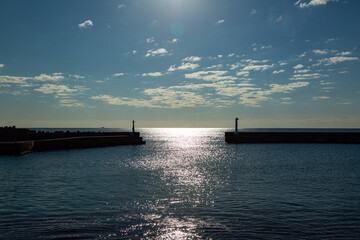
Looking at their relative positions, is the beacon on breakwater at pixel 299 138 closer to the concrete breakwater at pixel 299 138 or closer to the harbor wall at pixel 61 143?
the concrete breakwater at pixel 299 138

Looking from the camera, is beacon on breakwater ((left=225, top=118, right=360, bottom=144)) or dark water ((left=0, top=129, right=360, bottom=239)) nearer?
dark water ((left=0, top=129, right=360, bottom=239))

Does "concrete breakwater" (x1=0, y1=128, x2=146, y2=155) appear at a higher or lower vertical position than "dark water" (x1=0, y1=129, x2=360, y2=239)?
higher

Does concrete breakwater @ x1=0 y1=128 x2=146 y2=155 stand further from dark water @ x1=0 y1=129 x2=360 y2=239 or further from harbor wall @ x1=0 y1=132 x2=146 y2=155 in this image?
dark water @ x1=0 y1=129 x2=360 y2=239

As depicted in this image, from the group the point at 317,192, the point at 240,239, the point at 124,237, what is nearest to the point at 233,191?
the point at 317,192

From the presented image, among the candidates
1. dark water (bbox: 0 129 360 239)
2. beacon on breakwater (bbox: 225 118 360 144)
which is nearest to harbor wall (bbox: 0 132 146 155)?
dark water (bbox: 0 129 360 239)

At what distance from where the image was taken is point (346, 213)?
432 inches

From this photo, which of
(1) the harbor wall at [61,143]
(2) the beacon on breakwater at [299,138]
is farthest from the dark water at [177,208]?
(2) the beacon on breakwater at [299,138]

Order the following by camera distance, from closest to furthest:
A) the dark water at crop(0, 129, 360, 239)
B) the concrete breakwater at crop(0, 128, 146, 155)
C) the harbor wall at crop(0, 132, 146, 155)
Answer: the dark water at crop(0, 129, 360, 239) → the harbor wall at crop(0, 132, 146, 155) → the concrete breakwater at crop(0, 128, 146, 155)

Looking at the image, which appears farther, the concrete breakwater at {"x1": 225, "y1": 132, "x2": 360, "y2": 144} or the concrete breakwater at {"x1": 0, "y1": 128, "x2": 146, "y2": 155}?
the concrete breakwater at {"x1": 225, "y1": 132, "x2": 360, "y2": 144}

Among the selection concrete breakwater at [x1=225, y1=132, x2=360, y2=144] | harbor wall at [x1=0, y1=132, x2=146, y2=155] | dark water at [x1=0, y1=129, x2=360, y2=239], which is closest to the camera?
dark water at [x1=0, y1=129, x2=360, y2=239]

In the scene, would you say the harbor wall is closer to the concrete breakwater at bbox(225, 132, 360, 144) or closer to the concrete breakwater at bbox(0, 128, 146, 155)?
the concrete breakwater at bbox(0, 128, 146, 155)

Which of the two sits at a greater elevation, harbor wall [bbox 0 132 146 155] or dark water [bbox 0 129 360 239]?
harbor wall [bbox 0 132 146 155]

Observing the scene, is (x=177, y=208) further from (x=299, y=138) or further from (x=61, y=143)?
(x=299, y=138)

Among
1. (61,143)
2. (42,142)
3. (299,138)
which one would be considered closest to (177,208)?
(42,142)
